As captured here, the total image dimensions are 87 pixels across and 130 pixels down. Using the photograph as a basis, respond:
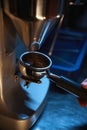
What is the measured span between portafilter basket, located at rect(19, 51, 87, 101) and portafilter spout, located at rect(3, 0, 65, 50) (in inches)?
2.2

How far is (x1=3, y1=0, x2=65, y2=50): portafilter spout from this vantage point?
35cm

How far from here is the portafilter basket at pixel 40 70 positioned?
17.0 inches

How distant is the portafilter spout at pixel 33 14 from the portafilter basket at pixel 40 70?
55mm

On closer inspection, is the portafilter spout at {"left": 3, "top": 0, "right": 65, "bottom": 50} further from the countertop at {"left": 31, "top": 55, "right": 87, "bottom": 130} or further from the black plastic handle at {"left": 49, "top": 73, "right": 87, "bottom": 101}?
the countertop at {"left": 31, "top": 55, "right": 87, "bottom": 130}

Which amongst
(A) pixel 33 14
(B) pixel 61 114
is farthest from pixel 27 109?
(A) pixel 33 14

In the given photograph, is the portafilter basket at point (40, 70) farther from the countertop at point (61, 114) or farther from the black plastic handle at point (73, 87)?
the countertop at point (61, 114)

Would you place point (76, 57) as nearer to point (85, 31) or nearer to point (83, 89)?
point (85, 31)

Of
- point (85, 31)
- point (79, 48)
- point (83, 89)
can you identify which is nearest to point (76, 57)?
point (79, 48)

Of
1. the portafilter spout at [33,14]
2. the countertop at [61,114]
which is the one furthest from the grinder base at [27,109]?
the portafilter spout at [33,14]

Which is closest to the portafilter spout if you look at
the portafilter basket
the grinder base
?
the portafilter basket

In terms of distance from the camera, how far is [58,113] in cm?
54

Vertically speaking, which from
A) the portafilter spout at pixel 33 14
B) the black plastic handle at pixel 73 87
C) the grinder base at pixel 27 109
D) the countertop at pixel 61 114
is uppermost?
the portafilter spout at pixel 33 14

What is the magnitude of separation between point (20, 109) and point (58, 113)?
11 cm

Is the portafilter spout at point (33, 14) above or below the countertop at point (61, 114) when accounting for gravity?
above
